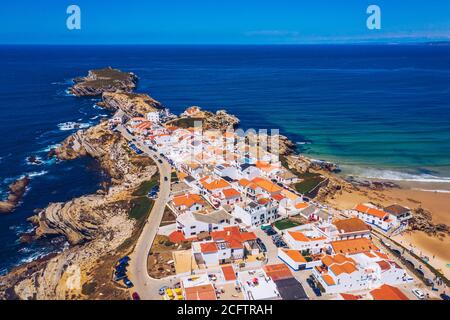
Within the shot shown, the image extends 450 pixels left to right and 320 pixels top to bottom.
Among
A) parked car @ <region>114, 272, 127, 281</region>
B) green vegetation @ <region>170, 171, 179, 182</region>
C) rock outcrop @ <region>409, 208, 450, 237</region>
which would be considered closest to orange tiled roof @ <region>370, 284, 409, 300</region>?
rock outcrop @ <region>409, 208, 450, 237</region>

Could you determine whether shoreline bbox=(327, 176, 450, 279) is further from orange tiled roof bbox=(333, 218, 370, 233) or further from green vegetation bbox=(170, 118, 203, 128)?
green vegetation bbox=(170, 118, 203, 128)

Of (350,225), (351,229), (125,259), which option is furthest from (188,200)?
(351,229)

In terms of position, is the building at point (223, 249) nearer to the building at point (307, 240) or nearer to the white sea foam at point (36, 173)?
the building at point (307, 240)

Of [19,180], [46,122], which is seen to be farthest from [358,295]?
[46,122]

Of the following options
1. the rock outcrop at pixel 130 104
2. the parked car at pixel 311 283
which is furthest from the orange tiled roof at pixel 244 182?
the rock outcrop at pixel 130 104

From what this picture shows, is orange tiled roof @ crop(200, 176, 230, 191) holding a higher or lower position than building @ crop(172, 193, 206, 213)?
higher

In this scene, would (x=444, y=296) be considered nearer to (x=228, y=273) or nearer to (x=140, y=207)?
(x=228, y=273)
